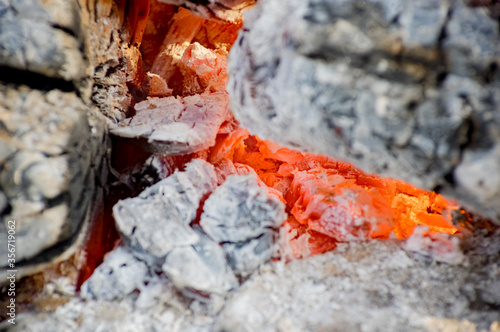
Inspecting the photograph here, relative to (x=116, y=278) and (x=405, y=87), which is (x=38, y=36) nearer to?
(x=116, y=278)

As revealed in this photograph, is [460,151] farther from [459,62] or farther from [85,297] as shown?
[85,297]

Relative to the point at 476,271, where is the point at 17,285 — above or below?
below

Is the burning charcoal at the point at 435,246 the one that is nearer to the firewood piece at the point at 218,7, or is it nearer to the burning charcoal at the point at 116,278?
the burning charcoal at the point at 116,278

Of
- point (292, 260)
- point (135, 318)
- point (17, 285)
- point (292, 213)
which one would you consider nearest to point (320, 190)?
point (292, 213)

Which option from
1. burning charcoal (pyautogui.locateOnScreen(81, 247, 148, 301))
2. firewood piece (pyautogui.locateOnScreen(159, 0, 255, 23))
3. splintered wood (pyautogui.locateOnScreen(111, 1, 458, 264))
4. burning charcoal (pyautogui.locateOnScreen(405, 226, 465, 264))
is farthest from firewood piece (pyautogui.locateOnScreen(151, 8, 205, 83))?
burning charcoal (pyautogui.locateOnScreen(405, 226, 465, 264))

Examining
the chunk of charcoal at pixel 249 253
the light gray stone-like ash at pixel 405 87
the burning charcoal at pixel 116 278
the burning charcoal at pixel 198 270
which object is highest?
the light gray stone-like ash at pixel 405 87

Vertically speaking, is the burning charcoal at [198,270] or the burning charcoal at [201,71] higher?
the burning charcoal at [201,71]

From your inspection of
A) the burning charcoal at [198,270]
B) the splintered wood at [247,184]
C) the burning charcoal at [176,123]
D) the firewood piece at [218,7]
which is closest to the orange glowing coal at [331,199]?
the splintered wood at [247,184]
